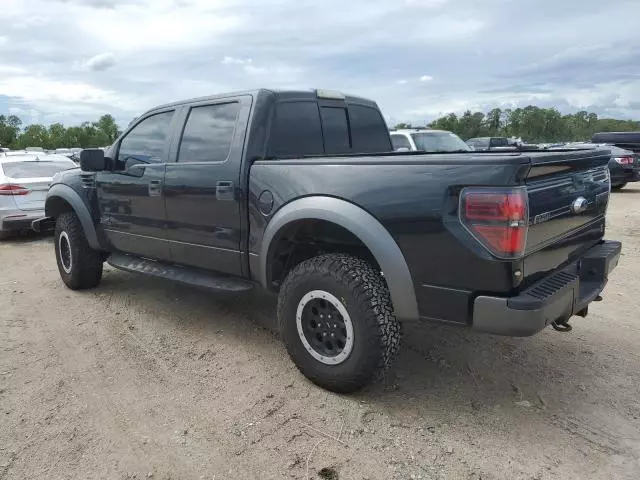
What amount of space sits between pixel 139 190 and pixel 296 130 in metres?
1.53

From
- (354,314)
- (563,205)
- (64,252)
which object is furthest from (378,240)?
(64,252)

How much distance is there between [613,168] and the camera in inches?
588

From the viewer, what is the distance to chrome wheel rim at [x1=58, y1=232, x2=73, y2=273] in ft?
18.9

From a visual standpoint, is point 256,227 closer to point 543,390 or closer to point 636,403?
point 543,390

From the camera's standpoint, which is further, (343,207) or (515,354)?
(515,354)

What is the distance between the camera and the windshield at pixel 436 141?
10.5 metres

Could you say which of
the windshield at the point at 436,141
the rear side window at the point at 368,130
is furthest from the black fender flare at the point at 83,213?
the windshield at the point at 436,141

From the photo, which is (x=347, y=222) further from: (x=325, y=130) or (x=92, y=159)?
(x=92, y=159)

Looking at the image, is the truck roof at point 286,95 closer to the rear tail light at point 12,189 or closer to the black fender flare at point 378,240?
the black fender flare at point 378,240

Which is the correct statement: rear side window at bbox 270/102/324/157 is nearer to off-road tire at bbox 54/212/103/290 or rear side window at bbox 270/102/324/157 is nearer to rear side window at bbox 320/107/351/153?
rear side window at bbox 320/107/351/153

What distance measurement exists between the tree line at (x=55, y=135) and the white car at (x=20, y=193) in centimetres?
7917

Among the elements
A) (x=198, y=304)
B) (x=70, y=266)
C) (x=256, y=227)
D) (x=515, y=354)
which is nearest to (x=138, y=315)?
(x=198, y=304)

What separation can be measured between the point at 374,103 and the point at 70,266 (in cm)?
358

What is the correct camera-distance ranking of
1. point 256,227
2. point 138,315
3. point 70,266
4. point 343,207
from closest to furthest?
point 343,207, point 256,227, point 138,315, point 70,266
